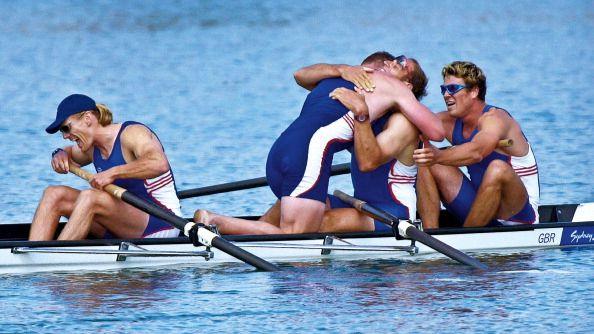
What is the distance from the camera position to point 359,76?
10.7 meters

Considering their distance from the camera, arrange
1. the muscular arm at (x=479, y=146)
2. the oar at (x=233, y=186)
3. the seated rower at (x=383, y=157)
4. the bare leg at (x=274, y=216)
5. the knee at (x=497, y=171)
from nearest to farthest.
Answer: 1. the seated rower at (x=383, y=157)
2. the muscular arm at (x=479, y=146)
3. the knee at (x=497, y=171)
4. the bare leg at (x=274, y=216)
5. the oar at (x=233, y=186)

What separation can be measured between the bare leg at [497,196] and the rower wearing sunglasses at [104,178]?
7.19ft

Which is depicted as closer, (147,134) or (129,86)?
(147,134)

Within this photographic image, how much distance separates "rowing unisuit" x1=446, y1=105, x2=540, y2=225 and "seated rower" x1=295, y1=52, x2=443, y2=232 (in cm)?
45

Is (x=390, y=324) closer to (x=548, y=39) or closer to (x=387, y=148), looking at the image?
(x=387, y=148)

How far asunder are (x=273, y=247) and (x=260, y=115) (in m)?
9.81

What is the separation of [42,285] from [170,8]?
22.4m

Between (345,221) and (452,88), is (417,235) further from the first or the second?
(452,88)

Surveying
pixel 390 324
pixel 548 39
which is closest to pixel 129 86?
pixel 548 39

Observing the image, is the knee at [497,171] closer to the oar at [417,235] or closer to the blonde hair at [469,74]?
the blonde hair at [469,74]

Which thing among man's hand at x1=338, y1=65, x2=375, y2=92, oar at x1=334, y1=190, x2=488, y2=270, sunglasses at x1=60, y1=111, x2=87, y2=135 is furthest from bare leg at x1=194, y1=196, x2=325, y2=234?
sunglasses at x1=60, y1=111, x2=87, y2=135

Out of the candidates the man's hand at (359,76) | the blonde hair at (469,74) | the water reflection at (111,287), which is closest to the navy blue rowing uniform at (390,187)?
the man's hand at (359,76)

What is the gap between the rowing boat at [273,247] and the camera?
33.6ft

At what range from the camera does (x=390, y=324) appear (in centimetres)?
943
